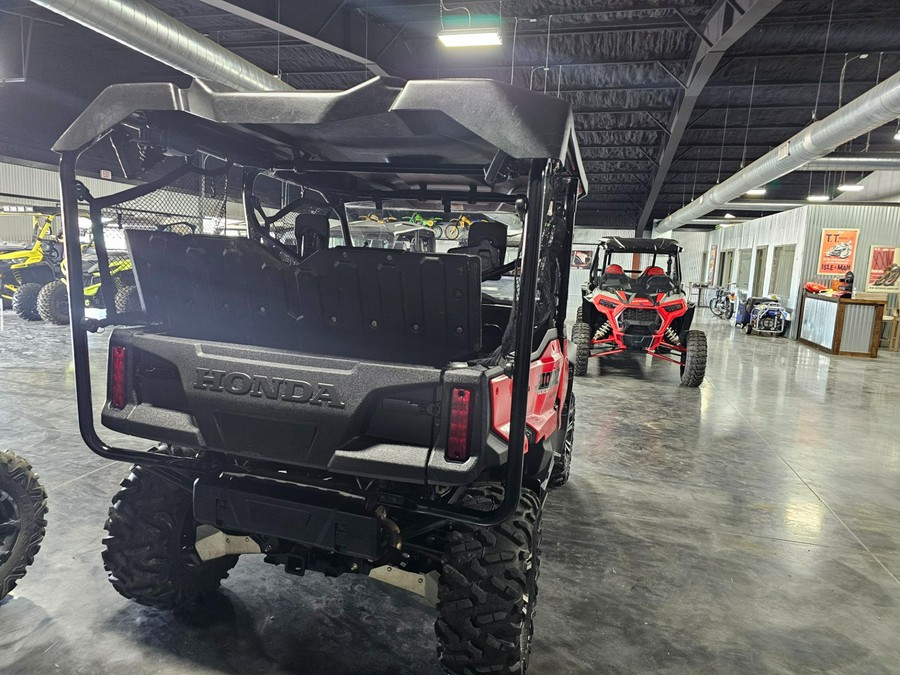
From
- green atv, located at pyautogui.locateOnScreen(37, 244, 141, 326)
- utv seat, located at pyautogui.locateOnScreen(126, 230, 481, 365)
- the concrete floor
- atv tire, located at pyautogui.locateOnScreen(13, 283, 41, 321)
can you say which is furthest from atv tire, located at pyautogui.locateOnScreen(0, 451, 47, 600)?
atv tire, located at pyautogui.locateOnScreen(13, 283, 41, 321)

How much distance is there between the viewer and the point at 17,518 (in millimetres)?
2402

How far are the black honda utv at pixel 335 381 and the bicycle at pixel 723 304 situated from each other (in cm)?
1808

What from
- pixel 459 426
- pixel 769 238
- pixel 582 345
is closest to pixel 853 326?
pixel 769 238

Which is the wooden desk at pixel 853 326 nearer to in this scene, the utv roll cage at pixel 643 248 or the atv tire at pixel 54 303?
the utv roll cage at pixel 643 248

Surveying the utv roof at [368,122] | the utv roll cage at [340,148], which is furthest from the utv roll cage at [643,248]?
the utv roof at [368,122]

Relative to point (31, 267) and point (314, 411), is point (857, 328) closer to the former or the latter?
point (314, 411)

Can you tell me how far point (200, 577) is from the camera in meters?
2.37

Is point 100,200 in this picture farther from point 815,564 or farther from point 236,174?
point 815,564

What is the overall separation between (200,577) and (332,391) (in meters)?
1.22

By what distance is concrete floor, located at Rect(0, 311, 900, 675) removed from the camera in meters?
2.18

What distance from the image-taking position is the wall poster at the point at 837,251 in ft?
44.8

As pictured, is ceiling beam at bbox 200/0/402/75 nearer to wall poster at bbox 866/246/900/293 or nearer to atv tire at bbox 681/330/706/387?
atv tire at bbox 681/330/706/387

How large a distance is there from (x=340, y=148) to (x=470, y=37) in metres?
4.42

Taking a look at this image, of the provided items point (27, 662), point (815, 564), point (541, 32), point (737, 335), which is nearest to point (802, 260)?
point (737, 335)
